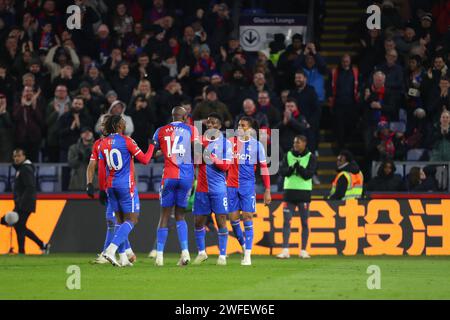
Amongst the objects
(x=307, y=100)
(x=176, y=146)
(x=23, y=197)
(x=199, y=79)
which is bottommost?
(x=23, y=197)

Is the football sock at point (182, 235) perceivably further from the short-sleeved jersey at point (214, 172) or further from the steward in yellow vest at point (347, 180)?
the steward in yellow vest at point (347, 180)

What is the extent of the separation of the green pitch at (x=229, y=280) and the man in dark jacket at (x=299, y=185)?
1.30m

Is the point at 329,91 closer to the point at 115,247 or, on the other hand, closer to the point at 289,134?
the point at 289,134

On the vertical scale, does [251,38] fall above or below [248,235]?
above

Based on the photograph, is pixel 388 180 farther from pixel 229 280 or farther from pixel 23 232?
pixel 229 280

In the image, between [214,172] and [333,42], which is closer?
[214,172]

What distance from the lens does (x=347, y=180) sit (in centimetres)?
2298

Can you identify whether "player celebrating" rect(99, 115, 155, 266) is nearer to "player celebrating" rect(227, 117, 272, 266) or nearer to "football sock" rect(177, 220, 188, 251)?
"football sock" rect(177, 220, 188, 251)

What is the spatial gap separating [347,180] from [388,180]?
1035 mm

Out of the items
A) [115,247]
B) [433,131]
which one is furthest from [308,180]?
[115,247]

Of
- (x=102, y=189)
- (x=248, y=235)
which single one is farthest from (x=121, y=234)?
(x=248, y=235)

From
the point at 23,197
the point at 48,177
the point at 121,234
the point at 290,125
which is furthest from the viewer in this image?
the point at 290,125

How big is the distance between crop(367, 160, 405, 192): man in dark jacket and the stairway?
7.66ft

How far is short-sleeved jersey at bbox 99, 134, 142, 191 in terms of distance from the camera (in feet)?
58.1
